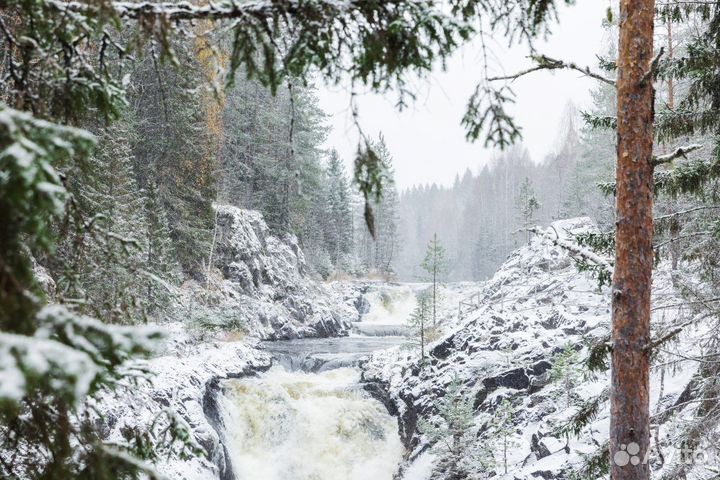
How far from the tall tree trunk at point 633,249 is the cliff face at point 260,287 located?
16702 mm

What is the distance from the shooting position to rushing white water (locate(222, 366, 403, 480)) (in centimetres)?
1256

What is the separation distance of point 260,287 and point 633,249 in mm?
21993

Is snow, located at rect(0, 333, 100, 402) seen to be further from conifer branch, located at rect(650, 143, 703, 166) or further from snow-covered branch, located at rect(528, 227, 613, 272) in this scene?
snow-covered branch, located at rect(528, 227, 613, 272)

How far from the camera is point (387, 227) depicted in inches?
2184

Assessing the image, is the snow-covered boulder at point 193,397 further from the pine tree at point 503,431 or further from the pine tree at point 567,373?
the pine tree at point 567,373

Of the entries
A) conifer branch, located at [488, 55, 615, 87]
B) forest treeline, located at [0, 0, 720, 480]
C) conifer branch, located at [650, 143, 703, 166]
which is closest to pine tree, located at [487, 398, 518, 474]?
forest treeline, located at [0, 0, 720, 480]

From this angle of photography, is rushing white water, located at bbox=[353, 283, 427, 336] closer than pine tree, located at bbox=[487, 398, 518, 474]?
No

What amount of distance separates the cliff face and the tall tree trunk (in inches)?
658

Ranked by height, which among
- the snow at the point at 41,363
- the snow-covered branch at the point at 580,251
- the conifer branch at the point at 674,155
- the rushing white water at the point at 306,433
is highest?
the conifer branch at the point at 674,155

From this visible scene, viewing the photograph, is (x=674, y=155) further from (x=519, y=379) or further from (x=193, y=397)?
(x=193, y=397)

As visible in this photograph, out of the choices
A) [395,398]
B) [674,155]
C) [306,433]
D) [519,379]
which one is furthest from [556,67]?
[395,398]

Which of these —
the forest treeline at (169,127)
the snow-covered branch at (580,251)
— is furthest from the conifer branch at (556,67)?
the snow-covered branch at (580,251)

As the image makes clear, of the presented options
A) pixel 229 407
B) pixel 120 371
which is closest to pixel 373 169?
pixel 120 371

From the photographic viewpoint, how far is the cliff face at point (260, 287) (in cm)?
2191
